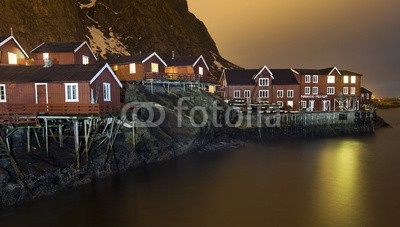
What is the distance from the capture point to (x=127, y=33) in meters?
121

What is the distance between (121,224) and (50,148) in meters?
10.7

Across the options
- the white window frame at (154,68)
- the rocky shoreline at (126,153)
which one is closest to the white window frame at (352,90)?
the rocky shoreline at (126,153)

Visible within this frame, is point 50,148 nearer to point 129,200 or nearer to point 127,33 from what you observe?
point 129,200

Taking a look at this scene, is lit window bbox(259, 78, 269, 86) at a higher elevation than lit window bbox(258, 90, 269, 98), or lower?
higher

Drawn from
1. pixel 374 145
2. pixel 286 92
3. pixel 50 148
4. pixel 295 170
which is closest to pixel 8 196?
pixel 50 148

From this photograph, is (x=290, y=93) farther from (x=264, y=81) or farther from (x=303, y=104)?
(x=264, y=81)

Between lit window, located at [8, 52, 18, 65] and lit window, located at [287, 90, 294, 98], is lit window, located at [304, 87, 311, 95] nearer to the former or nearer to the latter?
lit window, located at [287, 90, 294, 98]

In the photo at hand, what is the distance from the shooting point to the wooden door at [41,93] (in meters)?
26.5

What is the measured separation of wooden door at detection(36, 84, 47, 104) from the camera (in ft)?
86.8

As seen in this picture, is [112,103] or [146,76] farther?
[146,76]

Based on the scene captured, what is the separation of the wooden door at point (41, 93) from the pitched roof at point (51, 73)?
650 mm

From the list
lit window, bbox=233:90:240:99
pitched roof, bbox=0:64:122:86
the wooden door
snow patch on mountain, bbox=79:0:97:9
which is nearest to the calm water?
the wooden door

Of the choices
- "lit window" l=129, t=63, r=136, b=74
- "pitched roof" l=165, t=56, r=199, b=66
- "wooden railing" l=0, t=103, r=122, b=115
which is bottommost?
"wooden railing" l=0, t=103, r=122, b=115

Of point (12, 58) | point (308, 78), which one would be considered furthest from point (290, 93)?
point (12, 58)
